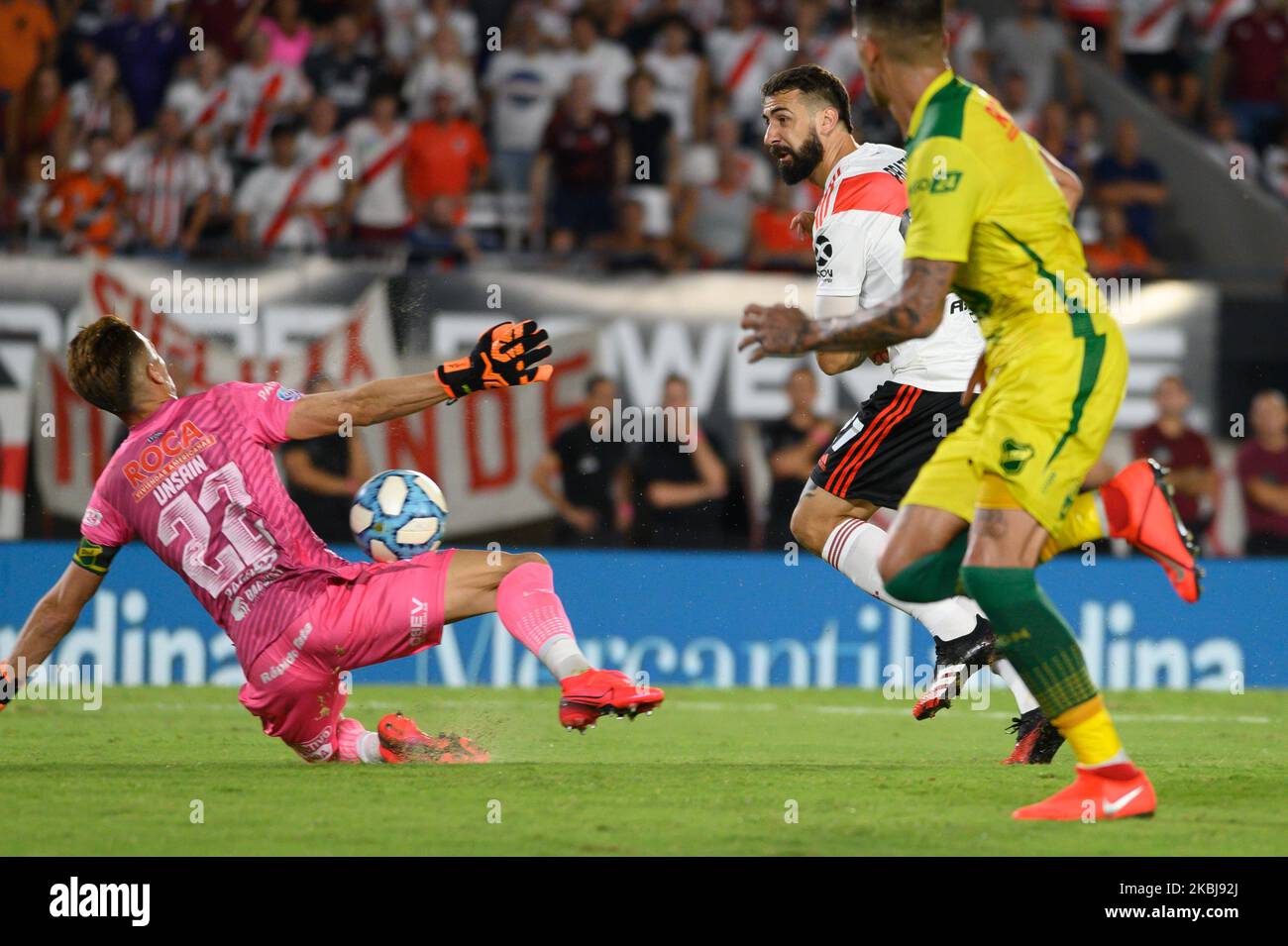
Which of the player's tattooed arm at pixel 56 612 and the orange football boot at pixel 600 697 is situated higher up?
the player's tattooed arm at pixel 56 612

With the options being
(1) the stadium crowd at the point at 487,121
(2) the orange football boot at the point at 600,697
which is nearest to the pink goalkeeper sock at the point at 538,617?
(2) the orange football boot at the point at 600,697

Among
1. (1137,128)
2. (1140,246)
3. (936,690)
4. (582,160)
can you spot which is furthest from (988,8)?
(936,690)

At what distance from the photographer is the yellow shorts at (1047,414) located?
17.6ft

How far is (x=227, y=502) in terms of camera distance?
657cm

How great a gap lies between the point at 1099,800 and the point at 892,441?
228 centimetres

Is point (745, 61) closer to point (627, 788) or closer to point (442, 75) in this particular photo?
point (442, 75)

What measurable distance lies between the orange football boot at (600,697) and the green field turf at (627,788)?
0.86ft

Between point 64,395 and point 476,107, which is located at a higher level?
point 476,107

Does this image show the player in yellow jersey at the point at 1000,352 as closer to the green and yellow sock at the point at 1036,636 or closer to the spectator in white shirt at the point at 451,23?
the green and yellow sock at the point at 1036,636

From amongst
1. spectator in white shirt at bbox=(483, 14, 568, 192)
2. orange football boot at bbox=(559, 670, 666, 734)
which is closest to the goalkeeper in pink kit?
orange football boot at bbox=(559, 670, 666, 734)

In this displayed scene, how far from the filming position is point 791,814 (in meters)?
5.50

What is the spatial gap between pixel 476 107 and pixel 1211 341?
5.89 m

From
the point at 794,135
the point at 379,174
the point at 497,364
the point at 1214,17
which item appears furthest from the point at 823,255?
the point at 1214,17

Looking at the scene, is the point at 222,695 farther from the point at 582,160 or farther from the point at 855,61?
the point at 855,61
